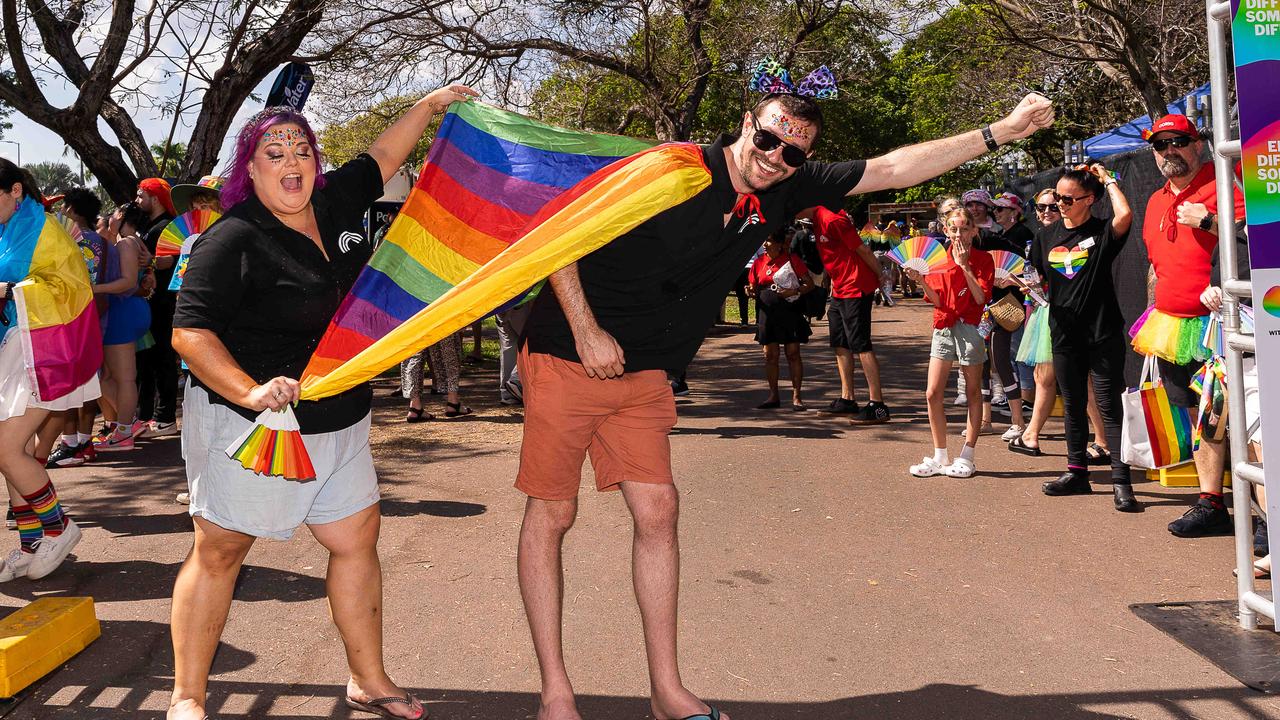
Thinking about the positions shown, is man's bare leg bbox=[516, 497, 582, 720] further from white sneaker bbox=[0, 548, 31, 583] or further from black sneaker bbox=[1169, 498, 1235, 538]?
black sneaker bbox=[1169, 498, 1235, 538]

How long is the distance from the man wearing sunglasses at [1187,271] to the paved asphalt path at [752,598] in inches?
10.9

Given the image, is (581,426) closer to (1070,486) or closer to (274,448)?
(274,448)

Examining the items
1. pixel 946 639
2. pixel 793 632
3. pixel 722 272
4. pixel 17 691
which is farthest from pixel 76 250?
pixel 946 639

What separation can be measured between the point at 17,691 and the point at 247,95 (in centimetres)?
1103

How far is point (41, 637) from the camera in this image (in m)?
4.04

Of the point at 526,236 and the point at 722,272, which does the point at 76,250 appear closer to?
the point at 526,236

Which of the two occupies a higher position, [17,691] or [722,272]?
[722,272]

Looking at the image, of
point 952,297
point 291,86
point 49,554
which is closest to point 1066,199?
point 952,297

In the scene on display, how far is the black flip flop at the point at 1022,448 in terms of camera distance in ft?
27.1

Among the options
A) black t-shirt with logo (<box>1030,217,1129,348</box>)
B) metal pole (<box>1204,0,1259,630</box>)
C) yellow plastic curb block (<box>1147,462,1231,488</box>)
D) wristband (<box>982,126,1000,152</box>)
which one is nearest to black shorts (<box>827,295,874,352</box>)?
black t-shirt with logo (<box>1030,217,1129,348</box>)

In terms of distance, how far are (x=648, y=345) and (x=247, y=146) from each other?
146 cm

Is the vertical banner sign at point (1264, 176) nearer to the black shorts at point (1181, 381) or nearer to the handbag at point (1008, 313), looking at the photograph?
the black shorts at point (1181, 381)

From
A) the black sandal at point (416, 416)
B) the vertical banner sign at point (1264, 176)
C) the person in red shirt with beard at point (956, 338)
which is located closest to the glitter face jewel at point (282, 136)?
the vertical banner sign at point (1264, 176)

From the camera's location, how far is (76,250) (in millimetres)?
5629
